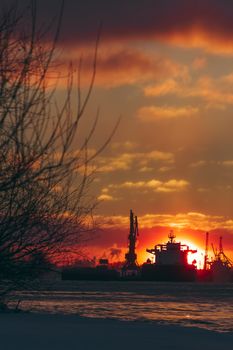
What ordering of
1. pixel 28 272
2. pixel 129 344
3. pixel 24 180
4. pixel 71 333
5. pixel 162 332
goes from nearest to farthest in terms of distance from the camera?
pixel 24 180
pixel 28 272
pixel 129 344
pixel 71 333
pixel 162 332

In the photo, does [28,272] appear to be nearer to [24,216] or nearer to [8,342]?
[24,216]

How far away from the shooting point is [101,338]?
599 inches

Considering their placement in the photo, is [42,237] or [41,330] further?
[41,330]

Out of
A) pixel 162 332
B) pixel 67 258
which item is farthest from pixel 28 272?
pixel 162 332

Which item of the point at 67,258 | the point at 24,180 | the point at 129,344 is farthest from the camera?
the point at 129,344

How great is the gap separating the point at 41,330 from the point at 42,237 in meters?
5.50

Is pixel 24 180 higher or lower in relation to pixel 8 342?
higher

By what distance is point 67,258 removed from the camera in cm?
1312

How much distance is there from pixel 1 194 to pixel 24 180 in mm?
430

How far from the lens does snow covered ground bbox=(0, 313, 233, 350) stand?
13820 millimetres

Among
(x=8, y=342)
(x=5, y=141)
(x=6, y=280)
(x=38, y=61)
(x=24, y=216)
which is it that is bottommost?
(x=8, y=342)

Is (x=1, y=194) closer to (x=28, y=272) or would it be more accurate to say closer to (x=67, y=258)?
(x=28, y=272)

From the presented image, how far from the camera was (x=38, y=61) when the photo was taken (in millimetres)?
10766

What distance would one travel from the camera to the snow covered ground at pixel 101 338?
1382 cm
